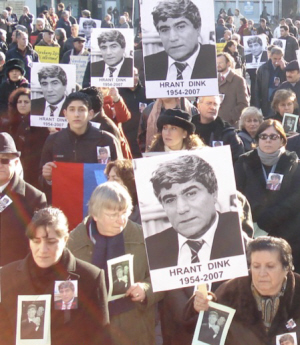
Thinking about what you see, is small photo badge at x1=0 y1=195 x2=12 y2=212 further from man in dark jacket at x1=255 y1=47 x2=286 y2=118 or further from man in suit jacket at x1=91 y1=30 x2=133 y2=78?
man in dark jacket at x1=255 y1=47 x2=286 y2=118

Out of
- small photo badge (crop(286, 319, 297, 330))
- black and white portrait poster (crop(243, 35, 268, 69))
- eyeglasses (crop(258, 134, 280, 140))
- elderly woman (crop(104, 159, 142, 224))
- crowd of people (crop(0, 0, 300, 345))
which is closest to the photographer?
crowd of people (crop(0, 0, 300, 345))

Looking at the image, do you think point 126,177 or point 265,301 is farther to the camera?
point 126,177

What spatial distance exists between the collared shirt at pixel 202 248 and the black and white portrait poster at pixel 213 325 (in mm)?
230

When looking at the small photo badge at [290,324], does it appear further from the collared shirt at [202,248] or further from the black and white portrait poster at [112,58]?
the black and white portrait poster at [112,58]

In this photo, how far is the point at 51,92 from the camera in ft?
24.3

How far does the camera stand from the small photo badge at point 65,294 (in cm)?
374

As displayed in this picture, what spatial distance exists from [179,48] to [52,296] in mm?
2928

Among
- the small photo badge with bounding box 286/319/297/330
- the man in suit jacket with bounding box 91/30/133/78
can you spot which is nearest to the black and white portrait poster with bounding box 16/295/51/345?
the small photo badge with bounding box 286/319/297/330

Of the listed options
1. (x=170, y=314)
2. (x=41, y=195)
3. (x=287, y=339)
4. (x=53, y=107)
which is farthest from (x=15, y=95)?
(x=287, y=339)

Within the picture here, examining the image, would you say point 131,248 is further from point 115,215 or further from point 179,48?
point 179,48

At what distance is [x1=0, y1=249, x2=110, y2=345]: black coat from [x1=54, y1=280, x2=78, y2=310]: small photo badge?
40 mm

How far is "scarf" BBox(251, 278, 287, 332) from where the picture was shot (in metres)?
3.87

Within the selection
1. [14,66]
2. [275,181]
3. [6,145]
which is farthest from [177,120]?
[14,66]

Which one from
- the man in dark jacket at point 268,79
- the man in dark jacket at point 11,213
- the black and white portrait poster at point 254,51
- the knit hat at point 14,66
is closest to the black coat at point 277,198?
the man in dark jacket at point 11,213
